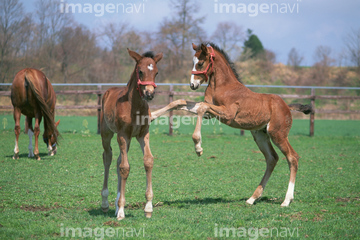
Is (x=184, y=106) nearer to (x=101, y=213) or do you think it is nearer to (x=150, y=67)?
(x=150, y=67)

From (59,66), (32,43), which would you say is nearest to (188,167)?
(32,43)

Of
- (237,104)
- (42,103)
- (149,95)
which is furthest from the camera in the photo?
(42,103)

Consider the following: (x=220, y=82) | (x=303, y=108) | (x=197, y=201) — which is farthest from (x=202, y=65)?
(x=197, y=201)

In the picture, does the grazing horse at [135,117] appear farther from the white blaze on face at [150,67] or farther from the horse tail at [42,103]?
the horse tail at [42,103]

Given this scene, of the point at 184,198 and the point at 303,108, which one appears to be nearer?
the point at 184,198

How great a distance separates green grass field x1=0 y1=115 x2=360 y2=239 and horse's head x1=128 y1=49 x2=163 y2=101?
1662mm

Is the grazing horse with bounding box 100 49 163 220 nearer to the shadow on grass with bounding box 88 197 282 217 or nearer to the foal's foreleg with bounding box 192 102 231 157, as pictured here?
Result: the shadow on grass with bounding box 88 197 282 217

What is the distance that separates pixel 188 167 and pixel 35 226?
193 inches

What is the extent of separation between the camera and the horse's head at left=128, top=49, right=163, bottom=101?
4.23m

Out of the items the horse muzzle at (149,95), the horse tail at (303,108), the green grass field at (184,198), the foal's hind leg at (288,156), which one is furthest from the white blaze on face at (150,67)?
the horse tail at (303,108)

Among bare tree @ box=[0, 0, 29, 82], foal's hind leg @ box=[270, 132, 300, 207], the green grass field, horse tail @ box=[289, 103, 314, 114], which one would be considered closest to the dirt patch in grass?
the green grass field

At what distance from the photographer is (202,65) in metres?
5.69

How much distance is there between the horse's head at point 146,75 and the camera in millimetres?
4234

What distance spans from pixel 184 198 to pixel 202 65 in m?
2.29
